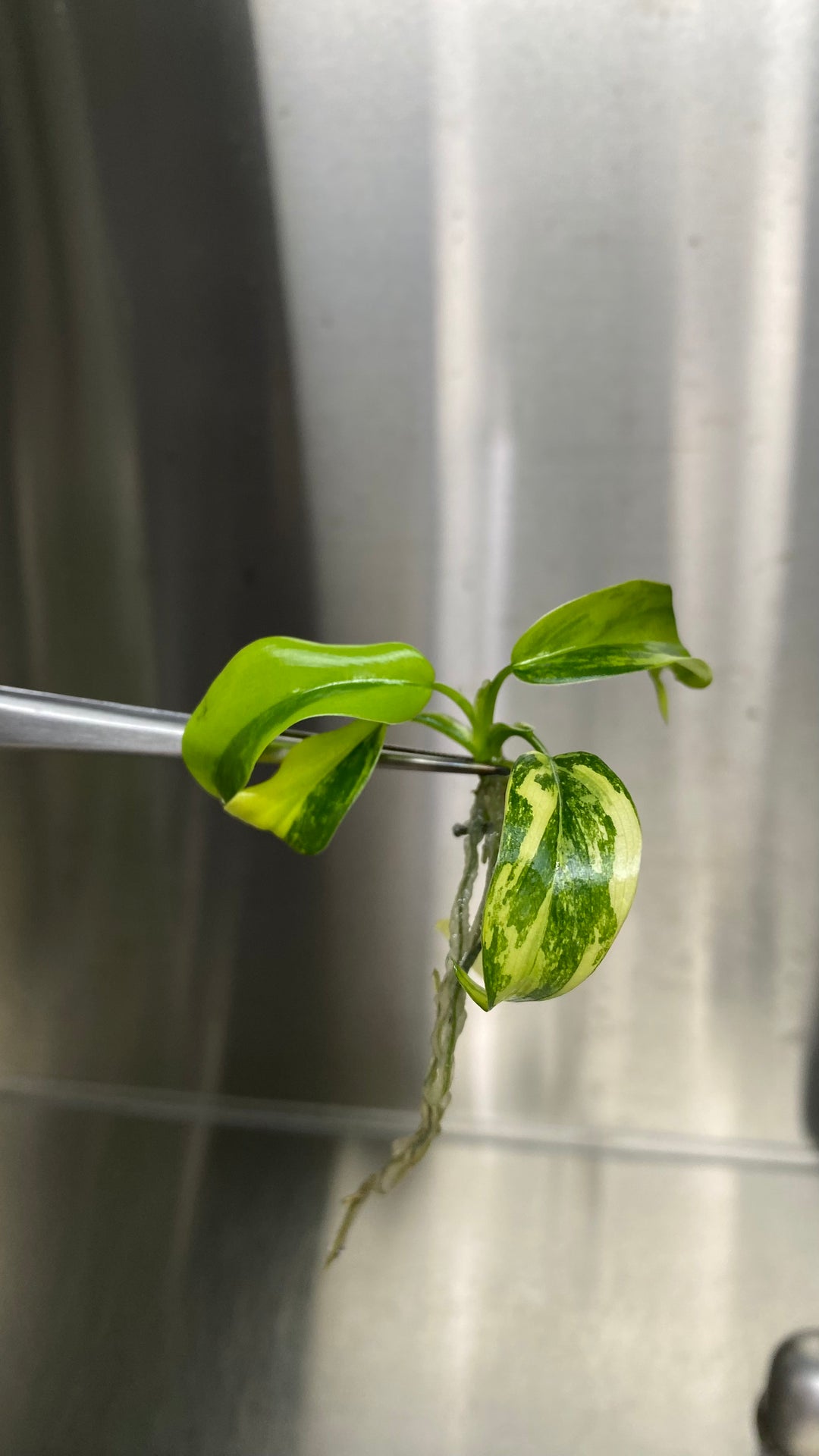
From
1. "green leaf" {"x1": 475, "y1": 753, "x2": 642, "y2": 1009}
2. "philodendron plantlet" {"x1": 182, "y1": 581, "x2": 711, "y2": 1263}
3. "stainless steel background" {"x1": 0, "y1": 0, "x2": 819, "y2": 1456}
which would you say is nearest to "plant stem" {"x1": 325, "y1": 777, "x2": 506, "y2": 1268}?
"philodendron plantlet" {"x1": 182, "y1": 581, "x2": 711, "y2": 1263}

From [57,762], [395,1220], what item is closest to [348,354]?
[57,762]

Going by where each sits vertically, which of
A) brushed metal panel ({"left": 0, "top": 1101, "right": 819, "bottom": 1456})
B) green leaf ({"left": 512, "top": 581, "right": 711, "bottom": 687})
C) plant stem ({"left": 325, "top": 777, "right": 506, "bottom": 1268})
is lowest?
brushed metal panel ({"left": 0, "top": 1101, "right": 819, "bottom": 1456})

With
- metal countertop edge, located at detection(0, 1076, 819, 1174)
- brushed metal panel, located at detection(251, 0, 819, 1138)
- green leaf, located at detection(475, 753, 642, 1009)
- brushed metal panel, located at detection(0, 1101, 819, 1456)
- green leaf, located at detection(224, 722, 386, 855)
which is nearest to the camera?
green leaf, located at detection(475, 753, 642, 1009)

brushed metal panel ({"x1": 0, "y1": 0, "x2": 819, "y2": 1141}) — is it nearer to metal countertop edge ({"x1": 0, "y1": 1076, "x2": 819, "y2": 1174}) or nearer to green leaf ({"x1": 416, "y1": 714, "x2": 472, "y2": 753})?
metal countertop edge ({"x1": 0, "y1": 1076, "x2": 819, "y2": 1174})

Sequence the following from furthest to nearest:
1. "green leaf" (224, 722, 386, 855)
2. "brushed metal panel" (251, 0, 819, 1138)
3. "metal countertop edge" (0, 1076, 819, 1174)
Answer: "metal countertop edge" (0, 1076, 819, 1174), "brushed metal panel" (251, 0, 819, 1138), "green leaf" (224, 722, 386, 855)

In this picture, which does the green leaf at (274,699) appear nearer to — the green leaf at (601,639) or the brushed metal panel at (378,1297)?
the green leaf at (601,639)

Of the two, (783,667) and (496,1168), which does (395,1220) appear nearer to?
(496,1168)

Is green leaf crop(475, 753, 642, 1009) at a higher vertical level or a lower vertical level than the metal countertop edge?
higher

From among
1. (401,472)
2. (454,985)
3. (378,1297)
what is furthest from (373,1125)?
(401,472)
